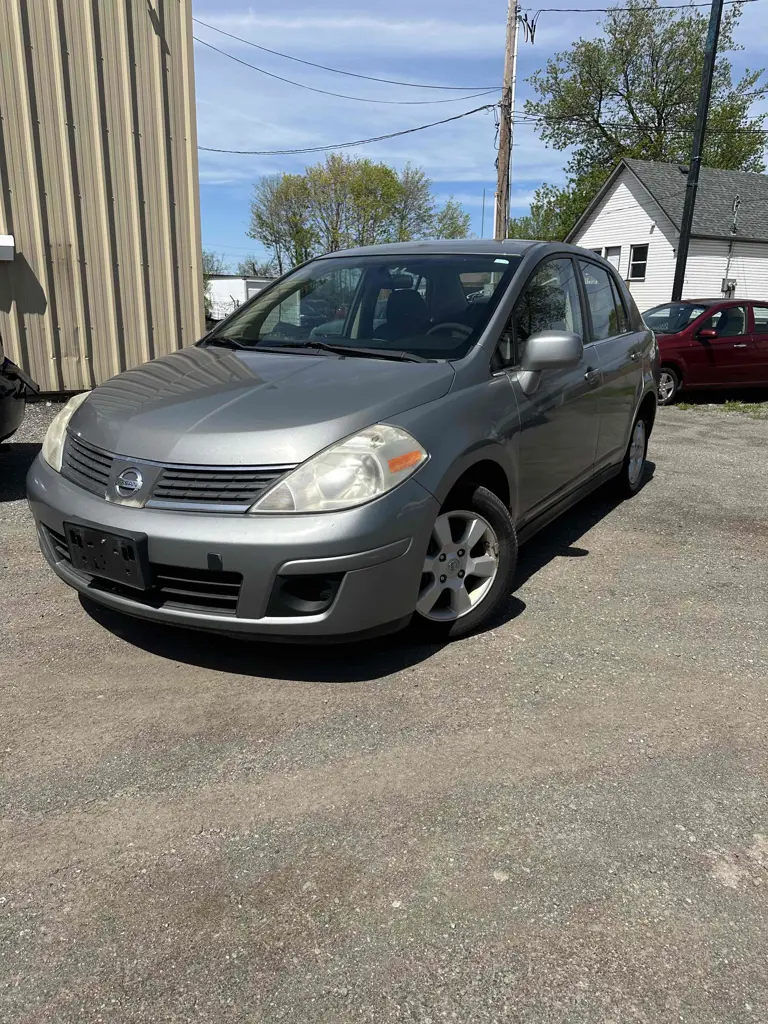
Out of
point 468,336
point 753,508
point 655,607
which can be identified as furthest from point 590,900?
point 753,508

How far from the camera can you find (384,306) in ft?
12.7

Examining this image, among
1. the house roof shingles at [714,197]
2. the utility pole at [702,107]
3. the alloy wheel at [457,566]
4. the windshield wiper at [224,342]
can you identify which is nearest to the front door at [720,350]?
the utility pole at [702,107]

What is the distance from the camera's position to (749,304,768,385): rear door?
11.5 m

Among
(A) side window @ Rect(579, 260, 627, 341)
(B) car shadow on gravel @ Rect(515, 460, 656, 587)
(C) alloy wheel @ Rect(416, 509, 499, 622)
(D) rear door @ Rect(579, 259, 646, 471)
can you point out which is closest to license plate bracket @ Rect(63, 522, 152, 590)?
(C) alloy wheel @ Rect(416, 509, 499, 622)

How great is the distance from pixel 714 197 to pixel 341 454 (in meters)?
31.5

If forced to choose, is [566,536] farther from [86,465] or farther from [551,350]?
[86,465]

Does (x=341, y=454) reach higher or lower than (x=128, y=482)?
higher

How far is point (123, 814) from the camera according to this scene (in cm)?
225

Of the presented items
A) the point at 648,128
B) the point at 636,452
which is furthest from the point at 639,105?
the point at 636,452

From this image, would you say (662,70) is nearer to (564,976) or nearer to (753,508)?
(753,508)

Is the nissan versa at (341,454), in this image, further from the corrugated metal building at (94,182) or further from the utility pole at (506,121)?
the utility pole at (506,121)

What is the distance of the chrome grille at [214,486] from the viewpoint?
8.83 ft

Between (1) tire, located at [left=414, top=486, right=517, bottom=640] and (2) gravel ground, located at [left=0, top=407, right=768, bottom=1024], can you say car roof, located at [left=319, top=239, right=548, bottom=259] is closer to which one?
(1) tire, located at [left=414, top=486, right=517, bottom=640]

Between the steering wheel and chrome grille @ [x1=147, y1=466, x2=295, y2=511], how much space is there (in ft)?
4.06
